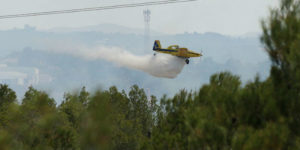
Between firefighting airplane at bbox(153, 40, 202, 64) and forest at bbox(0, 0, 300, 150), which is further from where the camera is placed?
firefighting airplane at bbox(153, 40, 202, 64)

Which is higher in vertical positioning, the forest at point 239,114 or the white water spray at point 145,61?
the white water spray at point 145,61

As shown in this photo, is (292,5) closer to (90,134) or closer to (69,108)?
(90,134)

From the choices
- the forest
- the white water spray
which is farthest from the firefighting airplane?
the forest

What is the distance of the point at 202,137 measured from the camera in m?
18.7

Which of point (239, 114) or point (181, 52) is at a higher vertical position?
point (181, 52)

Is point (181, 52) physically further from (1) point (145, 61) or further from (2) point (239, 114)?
(2) point (239, 114)

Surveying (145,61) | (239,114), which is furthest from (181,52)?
(239,114)

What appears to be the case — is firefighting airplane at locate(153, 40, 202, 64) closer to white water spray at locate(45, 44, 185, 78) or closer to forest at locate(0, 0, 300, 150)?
white water spray at locate(45, 44, 185, 78)

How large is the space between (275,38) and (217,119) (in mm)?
4937

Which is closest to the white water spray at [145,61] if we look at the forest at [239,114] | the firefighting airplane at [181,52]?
the firefighting airplane at [181,52]

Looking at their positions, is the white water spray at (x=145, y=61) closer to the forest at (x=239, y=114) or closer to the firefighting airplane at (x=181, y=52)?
the firefighting airplane at (x=181, y=52)

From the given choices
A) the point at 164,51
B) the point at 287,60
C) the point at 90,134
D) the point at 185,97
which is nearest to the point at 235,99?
the point at 287,60

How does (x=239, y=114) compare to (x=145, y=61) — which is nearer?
(x=239, y=114)

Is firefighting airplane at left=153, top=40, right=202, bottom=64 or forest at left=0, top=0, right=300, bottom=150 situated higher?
firefighting airplane at left=153, top=40, right=202, bottom=64
